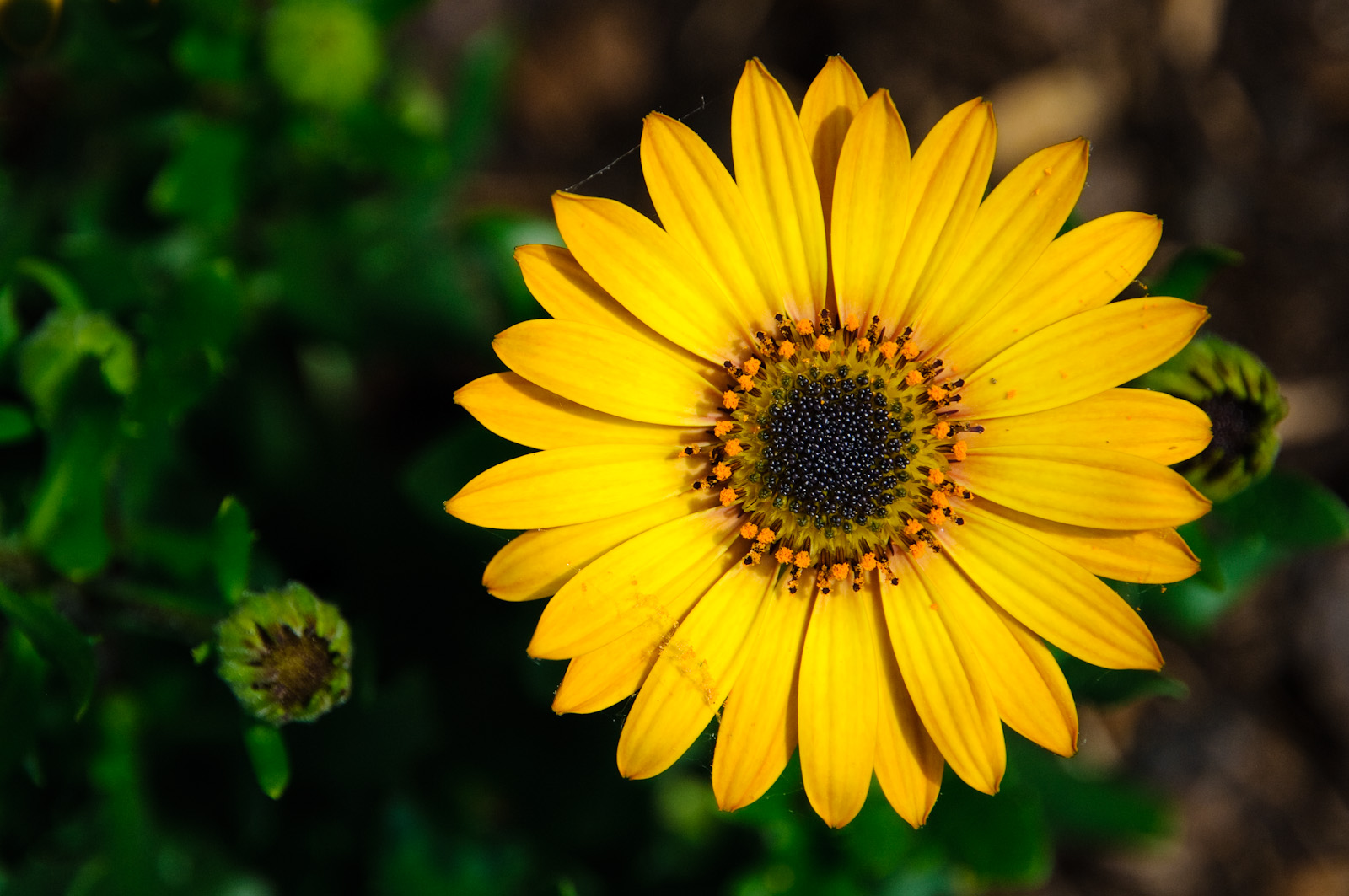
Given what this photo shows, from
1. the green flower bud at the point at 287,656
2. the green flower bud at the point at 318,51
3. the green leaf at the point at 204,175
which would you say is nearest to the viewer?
the green flower bud at the point at 287,656

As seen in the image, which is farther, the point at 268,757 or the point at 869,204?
the point at 268,757

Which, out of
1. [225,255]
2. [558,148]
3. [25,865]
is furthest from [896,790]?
[558,148]

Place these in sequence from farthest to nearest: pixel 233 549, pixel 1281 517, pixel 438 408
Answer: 1. pixel 438 408
2. pixel 1281 517
3. pixel 233 549

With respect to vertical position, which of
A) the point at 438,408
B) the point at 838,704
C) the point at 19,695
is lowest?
the point at 19,695

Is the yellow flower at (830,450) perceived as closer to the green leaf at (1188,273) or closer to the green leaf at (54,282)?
the green leaf at (1188,273)

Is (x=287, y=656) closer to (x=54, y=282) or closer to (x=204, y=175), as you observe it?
(x=54, y=282)

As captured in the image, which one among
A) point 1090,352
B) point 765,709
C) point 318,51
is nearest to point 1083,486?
point 1090,352

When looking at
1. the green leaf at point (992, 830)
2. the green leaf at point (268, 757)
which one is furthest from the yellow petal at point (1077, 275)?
the green leaf at point (268, 757)

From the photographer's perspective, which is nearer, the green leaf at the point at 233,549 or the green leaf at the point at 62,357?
the green leaf at the point at 233,549
